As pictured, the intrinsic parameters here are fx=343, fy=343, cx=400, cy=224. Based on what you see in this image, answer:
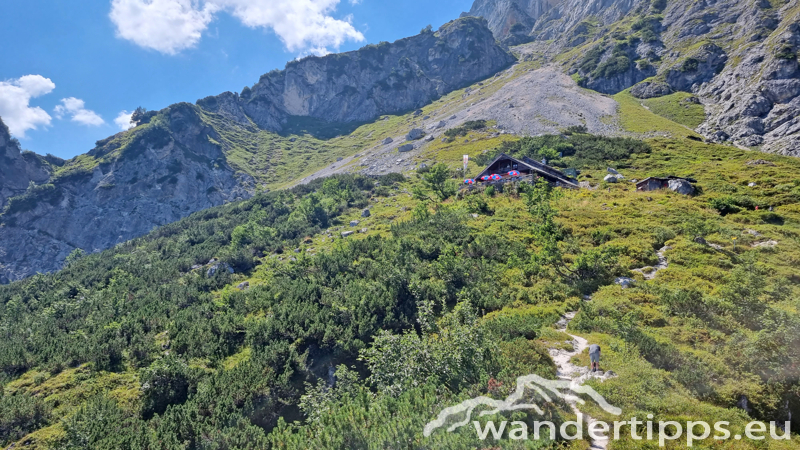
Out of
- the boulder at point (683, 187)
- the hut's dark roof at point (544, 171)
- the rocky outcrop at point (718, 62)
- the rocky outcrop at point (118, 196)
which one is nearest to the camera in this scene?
the boulder at point (683, 187)

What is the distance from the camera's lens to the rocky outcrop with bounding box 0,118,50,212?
108481mm

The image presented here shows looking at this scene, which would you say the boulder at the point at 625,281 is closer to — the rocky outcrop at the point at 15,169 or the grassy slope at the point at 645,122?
the grassy slope at the point at 645,122

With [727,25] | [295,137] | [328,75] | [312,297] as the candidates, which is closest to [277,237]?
[312,297]

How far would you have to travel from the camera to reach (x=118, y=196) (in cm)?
11125

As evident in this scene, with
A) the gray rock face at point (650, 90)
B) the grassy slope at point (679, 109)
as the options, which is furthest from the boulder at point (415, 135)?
the gray rock face at point (650, 90)

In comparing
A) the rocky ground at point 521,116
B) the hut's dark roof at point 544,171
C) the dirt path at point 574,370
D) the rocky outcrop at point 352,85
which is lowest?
the dirt path at point 574,370

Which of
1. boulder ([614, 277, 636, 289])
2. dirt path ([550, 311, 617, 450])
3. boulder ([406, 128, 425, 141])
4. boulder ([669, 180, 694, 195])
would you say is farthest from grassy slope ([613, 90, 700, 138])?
dirt path ([550, 311, 617, 450])

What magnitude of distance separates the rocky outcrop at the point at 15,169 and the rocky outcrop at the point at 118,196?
844 cm

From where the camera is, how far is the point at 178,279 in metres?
34.4

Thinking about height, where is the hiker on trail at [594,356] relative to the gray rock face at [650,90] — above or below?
below

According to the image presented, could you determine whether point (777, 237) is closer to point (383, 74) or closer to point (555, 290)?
point (555, 290)

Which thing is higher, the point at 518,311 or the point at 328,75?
the point at 328,75

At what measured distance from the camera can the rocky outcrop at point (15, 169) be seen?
108 meters

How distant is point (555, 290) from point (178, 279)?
113 feet
